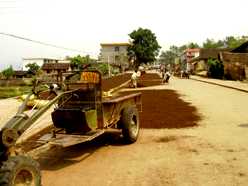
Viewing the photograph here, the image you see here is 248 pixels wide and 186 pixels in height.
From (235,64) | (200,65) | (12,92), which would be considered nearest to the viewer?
(12,92)

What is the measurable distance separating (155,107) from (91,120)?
852 centimetres

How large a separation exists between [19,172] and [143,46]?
→ 112474 mm

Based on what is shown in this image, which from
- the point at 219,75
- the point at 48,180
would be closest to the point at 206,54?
the point at 219,75

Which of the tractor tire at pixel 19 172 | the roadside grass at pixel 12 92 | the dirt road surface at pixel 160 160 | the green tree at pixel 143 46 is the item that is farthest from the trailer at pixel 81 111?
the green tree at pixel 143 46

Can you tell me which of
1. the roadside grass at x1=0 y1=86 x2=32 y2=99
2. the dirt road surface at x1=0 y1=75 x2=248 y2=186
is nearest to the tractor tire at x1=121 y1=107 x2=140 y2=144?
the dirt road surface at x1=0 y1=75 x2=248 y2=186

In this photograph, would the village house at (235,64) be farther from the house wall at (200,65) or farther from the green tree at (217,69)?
the house wall at (200,65)

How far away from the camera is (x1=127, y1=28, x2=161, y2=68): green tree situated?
382 feet

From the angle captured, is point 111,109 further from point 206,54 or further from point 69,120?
point 206,54

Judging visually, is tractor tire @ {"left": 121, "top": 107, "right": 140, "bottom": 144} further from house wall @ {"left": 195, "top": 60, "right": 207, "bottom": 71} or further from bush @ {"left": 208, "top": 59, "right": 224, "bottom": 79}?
house wall @ {"left": 195, "top": 60, "right": 207, "bottom": 71}

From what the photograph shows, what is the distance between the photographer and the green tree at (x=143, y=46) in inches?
4589

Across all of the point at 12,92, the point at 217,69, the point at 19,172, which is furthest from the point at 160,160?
the point at 217,69

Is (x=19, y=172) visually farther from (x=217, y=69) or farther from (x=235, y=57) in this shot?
(x=217, y=69)

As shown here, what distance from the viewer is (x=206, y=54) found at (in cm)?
7875

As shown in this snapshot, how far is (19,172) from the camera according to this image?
5.37 m
